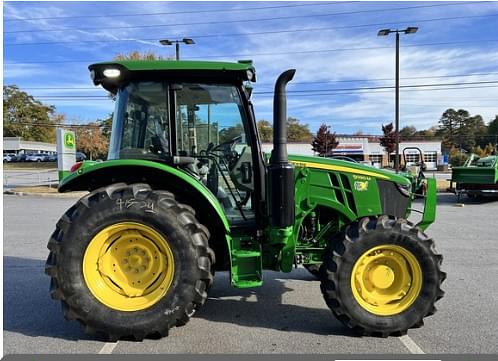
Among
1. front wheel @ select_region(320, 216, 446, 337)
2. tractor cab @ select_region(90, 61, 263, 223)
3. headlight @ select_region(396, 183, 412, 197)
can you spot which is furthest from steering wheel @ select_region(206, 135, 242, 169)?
headlight @ select_region(396, 183, 412, 197)

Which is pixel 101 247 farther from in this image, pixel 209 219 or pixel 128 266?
pixel 209 219

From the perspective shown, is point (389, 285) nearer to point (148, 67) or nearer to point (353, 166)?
point (353, 166)

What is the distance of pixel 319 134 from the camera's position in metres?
49.8

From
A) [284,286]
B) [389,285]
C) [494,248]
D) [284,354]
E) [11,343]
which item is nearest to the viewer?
[284,354]

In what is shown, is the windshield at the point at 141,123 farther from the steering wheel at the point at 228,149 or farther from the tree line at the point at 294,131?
the tree line at the point at 294,131

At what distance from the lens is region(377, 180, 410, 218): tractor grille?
13.3ft

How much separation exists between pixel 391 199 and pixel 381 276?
2.70 feet

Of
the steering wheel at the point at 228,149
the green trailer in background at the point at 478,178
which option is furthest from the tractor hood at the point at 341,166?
the green trailer in background at the point at 478,178

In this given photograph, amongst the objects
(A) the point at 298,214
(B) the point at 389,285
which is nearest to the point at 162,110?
(A) the point at 298,214

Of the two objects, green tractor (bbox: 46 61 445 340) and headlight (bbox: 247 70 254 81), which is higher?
headlight (bbox: 247 70 254 81)

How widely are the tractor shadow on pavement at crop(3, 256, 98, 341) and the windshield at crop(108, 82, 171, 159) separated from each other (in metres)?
1.61

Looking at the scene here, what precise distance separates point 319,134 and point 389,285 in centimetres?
4707

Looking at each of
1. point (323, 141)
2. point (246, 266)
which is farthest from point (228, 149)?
point (323, 141)

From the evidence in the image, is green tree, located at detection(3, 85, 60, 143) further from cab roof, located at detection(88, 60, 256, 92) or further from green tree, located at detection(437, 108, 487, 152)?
green tree, located at detection(437, 108, 487, 152)
